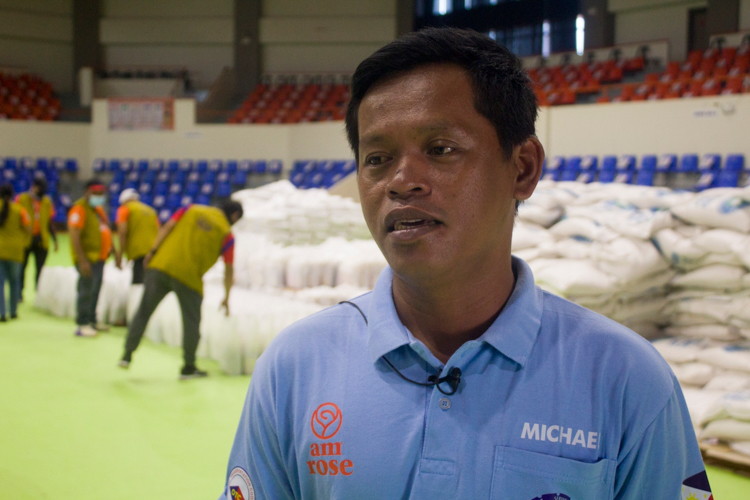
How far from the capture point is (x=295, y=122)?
54.1 feet

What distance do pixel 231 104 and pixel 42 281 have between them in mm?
13146

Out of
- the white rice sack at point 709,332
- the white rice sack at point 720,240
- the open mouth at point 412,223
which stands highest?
the open mouth at point 412,223

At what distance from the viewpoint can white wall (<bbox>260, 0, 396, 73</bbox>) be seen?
765 inches

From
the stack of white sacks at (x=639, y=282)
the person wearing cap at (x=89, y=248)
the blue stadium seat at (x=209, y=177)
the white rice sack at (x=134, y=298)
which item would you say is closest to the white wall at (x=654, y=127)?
the stack of white sacks at (x=639, y=282)

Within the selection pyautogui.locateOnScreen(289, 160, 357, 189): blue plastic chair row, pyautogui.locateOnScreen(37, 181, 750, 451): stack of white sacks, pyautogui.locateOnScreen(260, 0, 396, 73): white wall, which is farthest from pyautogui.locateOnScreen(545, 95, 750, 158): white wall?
pyautogui.locateOnScreen(260, 0, 396, 73): white wall

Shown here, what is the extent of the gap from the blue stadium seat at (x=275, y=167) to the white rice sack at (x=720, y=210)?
13005mm

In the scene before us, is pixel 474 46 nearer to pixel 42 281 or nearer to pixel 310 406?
pixel 310 406

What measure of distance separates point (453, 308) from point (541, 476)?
0.87 feet

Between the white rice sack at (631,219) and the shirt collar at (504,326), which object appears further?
the white rice sack at (631,219)

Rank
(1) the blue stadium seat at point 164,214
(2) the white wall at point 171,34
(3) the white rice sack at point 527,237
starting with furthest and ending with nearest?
(2) the white wall at point 171,34 < (1) the blue stadium seat at point 164,214 < (3) the white rice sack at point 527,237

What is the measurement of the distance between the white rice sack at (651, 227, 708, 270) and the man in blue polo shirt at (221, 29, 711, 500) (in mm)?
2996

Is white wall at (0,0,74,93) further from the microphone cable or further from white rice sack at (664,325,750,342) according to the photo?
the microphone cable

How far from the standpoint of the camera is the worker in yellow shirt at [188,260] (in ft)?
14.8

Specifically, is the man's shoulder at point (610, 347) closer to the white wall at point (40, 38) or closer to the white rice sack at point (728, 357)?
the white rice sack at point (728, 357)
